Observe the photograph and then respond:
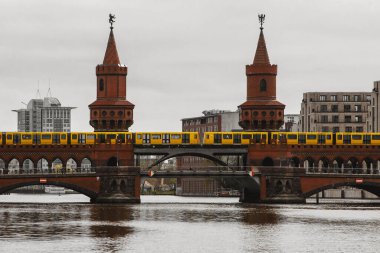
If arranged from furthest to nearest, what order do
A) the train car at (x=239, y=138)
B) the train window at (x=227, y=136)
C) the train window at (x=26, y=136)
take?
the train window at (x=227, y=136), the train car at (x=239, y=138), the train window at (x=26, y=136)

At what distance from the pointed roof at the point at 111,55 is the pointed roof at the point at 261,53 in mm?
23200

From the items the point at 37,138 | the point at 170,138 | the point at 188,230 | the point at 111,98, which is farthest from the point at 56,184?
the point at 188,230

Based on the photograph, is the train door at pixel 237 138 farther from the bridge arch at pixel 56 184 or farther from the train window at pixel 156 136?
the bridge arch at pixel 56 184

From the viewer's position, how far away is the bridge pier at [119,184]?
17638 centimetres

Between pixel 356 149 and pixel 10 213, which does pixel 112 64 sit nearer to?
pixel 356 149

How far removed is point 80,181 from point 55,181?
13.9 ft

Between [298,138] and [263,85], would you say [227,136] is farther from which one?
[263,85]

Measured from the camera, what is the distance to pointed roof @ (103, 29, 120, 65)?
192125mm

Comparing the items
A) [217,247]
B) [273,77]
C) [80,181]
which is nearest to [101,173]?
[80,181]

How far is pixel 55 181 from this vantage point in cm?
17325

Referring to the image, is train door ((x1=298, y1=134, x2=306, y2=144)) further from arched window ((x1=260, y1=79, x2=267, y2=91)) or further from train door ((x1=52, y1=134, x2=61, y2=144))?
train door ((x1=52, y1=134, x2=61, y2=144))

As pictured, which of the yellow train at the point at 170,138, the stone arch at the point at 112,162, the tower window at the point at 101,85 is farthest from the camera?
the tower window at the point at 101,85

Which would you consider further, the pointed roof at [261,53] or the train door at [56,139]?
the pointed roof at [261,53]

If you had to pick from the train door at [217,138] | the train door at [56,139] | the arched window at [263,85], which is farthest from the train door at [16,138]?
the arched window at [263,85]
